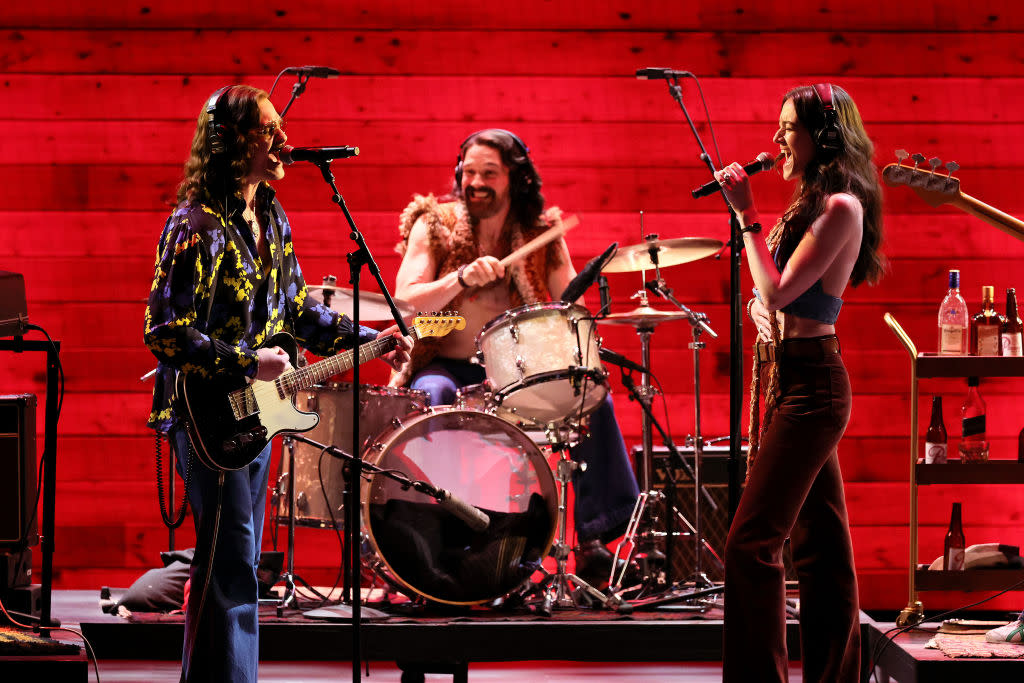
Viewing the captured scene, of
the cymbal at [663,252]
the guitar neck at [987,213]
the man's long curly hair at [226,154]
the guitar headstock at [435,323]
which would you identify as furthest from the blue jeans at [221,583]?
the guitar neck at [987,213]

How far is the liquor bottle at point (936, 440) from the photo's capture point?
4270mm

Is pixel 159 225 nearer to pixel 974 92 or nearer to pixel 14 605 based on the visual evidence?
pixel 14 605

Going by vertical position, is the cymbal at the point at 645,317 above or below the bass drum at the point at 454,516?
above

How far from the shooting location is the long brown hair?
3045 mm

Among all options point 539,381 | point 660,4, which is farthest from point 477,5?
point 539,381

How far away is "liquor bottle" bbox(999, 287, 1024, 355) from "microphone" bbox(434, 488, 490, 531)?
6.89 ft

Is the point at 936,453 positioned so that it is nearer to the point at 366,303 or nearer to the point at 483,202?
the point at 483,202

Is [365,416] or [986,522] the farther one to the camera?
[986,522]

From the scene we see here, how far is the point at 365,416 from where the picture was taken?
13.3ft

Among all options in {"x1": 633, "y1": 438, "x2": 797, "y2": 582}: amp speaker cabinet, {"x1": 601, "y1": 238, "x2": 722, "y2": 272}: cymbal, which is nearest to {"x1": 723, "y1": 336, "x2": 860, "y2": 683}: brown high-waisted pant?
{"x1": 601, "y1": 238, "x2": 722, "y2": 272}: cymbal

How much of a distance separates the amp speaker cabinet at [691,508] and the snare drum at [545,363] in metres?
0.78

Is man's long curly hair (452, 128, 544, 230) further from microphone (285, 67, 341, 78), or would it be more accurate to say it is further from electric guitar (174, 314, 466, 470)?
electric guitar (174, 314, 466, 470)

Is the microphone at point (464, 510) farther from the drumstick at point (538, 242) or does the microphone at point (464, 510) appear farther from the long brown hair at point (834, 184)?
the long brown hair at point (834, 184)

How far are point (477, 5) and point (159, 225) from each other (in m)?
1.79
